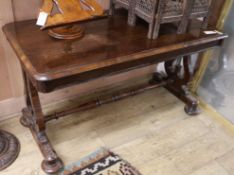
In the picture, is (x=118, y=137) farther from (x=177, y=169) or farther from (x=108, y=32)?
(x=108, y=32)

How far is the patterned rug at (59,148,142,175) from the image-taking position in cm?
139

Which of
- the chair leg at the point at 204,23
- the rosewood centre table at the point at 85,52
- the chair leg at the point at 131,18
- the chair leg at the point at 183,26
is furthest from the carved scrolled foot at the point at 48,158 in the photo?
the chair leg at the point at 204,23

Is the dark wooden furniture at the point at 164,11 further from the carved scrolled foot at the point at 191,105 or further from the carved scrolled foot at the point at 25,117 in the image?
the carved scrolled foot at the point at 25,117

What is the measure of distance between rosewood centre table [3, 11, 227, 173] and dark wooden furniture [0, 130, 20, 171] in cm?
12

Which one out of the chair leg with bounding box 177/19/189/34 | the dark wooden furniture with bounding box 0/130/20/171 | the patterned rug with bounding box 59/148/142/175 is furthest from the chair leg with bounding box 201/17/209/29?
the dark wooden furniture with bounding box 0/130/20/171

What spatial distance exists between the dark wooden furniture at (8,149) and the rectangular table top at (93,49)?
61 centimetres

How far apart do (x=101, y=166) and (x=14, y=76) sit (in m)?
0.75

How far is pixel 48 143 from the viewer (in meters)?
1.42

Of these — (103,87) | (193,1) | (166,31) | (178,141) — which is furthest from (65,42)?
(178,141)

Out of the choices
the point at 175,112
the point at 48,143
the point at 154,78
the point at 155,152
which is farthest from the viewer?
the point at 154,78

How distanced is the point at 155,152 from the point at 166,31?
72 centimetres

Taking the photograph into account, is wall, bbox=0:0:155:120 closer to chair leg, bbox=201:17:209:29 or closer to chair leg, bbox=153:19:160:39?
chair leg, bbox=153:19:160:39

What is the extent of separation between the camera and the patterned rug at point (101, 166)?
139 cm

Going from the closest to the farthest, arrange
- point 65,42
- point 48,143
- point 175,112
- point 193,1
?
point 65,42 → point 193,1 → point 48,143 → point 175,112
